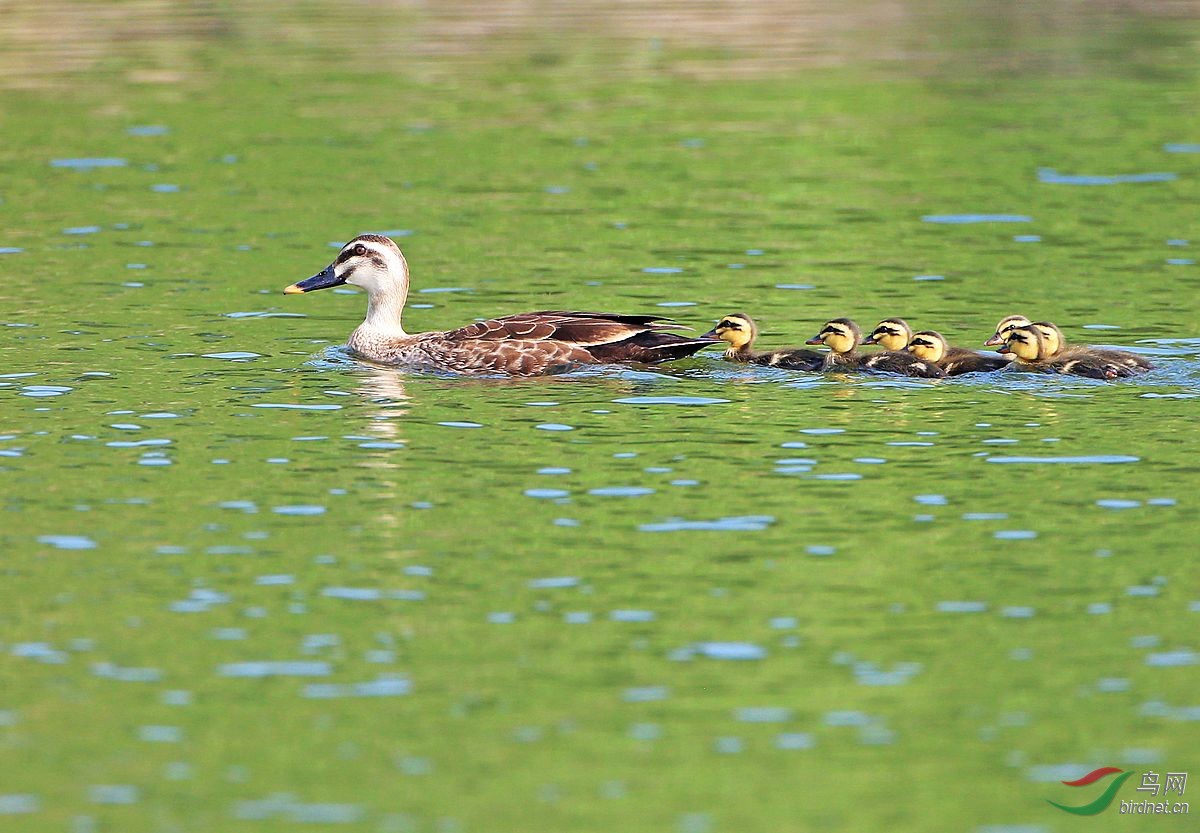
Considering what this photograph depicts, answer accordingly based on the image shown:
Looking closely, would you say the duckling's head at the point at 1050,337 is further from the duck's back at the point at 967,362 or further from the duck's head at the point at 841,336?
the duck's head at the point at 841,336

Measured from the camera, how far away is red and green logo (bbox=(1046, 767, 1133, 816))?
8.41 m

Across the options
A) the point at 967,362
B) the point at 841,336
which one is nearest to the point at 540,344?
the point at 841,336

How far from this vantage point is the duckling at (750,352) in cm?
1605

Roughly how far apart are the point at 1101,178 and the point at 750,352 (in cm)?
1063

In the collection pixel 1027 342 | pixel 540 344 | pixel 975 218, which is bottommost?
pixel 975 218

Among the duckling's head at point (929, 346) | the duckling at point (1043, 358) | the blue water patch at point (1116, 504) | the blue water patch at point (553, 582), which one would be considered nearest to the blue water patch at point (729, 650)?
the blue water patch at point (553, 582)

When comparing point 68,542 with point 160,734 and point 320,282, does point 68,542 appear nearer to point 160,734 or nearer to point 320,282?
point 160,734

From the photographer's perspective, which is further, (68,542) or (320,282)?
(320,282)

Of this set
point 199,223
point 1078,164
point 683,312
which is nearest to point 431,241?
point 199,223

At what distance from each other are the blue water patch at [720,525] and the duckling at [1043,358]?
168 inches

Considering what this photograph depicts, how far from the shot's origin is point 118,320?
60.5 feet

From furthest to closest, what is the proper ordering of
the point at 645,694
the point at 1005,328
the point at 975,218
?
1. the point at 975,218
2. the point at 1005,328
3. the point at 645,694

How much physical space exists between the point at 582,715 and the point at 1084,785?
7.12 feet

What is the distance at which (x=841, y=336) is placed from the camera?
1586 cm
